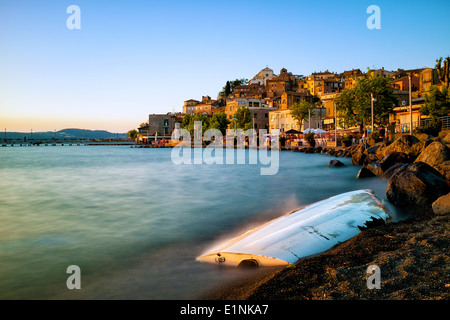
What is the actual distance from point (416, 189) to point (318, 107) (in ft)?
259

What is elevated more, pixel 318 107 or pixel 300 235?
pixel 318 107

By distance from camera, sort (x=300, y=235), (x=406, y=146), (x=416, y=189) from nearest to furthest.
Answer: (x=300, y=235), (x=416, y=189), (x=406, y=146)

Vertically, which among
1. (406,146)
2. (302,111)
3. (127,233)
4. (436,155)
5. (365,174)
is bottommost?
(127,233)

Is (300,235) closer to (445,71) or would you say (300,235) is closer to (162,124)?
(445,71)

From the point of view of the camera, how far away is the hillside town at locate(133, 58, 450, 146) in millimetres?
46406

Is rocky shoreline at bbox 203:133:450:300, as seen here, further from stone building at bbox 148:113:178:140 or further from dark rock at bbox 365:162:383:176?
stone building at bbox 148:113:178:140

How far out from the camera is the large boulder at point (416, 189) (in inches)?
425

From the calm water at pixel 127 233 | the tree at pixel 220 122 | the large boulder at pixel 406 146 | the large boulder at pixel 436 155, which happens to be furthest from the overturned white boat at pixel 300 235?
the tree at pixel 220 122

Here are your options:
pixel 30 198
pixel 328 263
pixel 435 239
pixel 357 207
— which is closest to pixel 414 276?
pixel 328 263

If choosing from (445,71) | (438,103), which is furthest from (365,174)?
(445,71)

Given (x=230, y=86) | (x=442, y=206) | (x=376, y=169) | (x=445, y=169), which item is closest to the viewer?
(x=442, y=206)

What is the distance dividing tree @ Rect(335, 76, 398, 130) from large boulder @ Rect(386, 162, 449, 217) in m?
40.8

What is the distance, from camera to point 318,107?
8669 cm
